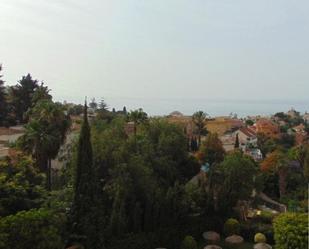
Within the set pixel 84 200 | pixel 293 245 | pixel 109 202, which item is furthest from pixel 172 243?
pixel 293 245

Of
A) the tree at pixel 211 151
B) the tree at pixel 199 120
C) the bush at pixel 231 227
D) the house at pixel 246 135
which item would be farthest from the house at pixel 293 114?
the bush at pixel 231 227

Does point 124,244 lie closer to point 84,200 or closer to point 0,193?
point 84,200

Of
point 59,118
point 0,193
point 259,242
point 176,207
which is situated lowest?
point 259,242

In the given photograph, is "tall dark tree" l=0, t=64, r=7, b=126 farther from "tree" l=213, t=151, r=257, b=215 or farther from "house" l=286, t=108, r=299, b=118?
"house" l=286, t=108, r=299, b=118

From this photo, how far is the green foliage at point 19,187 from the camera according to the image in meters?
18.4

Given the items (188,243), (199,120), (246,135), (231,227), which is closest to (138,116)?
(231,227)

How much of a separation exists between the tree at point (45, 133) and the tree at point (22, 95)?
1973 centimetres

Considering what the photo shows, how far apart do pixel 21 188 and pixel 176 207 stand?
33.7 feet

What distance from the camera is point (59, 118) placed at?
87.5 ft

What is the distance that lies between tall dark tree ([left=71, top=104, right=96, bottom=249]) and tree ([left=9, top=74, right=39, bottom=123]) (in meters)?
25.5

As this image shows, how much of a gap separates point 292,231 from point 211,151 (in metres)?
26.4

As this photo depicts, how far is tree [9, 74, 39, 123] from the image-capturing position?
46000 millimetres

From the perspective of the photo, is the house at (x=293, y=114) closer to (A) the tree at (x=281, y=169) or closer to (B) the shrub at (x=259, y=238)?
(A) the tree at (x=281, y=169)

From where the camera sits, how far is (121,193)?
23797 mm
